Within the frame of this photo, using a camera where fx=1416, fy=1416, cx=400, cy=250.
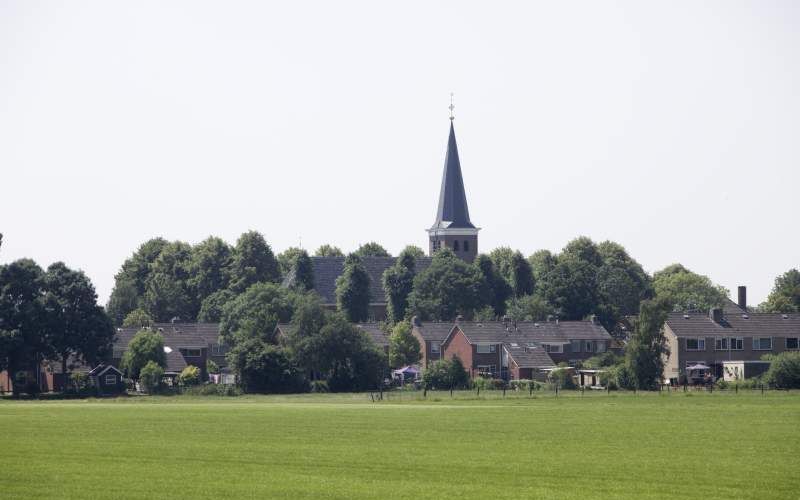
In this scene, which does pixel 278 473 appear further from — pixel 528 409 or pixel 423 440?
pixel 528 409

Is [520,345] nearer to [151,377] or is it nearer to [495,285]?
[151,377]

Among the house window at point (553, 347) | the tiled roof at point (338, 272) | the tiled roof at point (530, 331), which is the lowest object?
the house window at point (553, 347)

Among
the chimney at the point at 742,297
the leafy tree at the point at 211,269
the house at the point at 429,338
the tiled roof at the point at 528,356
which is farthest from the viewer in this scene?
the leafy tree at the point at 211,269

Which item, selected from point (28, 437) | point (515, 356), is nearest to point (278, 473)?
point (28, 437)

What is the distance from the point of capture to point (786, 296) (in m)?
174

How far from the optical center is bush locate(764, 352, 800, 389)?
101 m

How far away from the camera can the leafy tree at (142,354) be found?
124 metres

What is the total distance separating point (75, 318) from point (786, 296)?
9252 centimetres

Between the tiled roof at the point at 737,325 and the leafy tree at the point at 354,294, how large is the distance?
40406 millimetres

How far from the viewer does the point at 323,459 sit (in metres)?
40.8

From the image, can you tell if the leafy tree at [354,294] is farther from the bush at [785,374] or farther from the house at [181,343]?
the bush at [785,374]

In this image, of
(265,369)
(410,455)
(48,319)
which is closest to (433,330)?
(265,369)

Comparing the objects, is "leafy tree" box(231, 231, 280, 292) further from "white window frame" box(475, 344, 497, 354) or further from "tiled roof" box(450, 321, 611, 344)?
"white window frame" box(475, 344, 497, 354)

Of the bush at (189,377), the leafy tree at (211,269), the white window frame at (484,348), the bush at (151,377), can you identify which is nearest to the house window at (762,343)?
the white window frame at (484,348)
